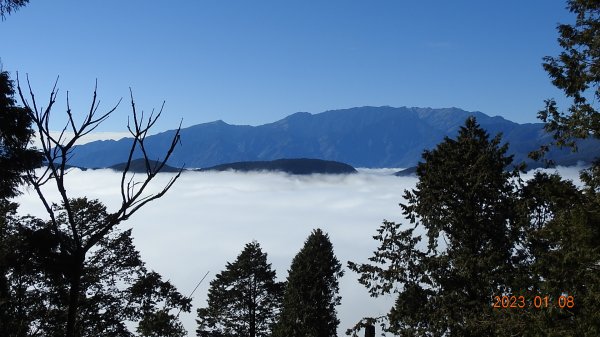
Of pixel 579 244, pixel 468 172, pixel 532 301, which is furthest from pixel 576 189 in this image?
pixel 468 172

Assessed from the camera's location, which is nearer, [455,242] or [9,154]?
[9,154]

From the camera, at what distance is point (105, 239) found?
71.7 ft

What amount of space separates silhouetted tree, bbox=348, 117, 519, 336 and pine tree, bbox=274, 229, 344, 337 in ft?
57.1

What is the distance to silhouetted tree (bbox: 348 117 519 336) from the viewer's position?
17.6 metres

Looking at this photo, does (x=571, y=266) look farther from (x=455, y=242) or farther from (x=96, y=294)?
(x=96, y=294)

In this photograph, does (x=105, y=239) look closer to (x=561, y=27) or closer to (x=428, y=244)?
(x=428, y=244)

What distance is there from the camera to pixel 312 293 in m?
37.5

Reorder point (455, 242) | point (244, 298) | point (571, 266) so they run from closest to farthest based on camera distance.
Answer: point (571, 266) → point (455, 242) → point (244, 298)

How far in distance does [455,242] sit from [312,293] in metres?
20.1

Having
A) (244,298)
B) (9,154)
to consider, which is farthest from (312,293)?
(9,154)

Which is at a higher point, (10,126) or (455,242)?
(10,126)

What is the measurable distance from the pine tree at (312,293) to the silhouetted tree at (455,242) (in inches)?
685

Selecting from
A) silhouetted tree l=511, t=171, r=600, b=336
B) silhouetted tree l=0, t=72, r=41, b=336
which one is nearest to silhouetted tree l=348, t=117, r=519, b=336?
silhouetted tree l=511, t=171, r=600, b=336

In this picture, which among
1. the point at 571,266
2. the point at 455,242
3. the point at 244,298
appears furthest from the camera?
the point at 244,298
